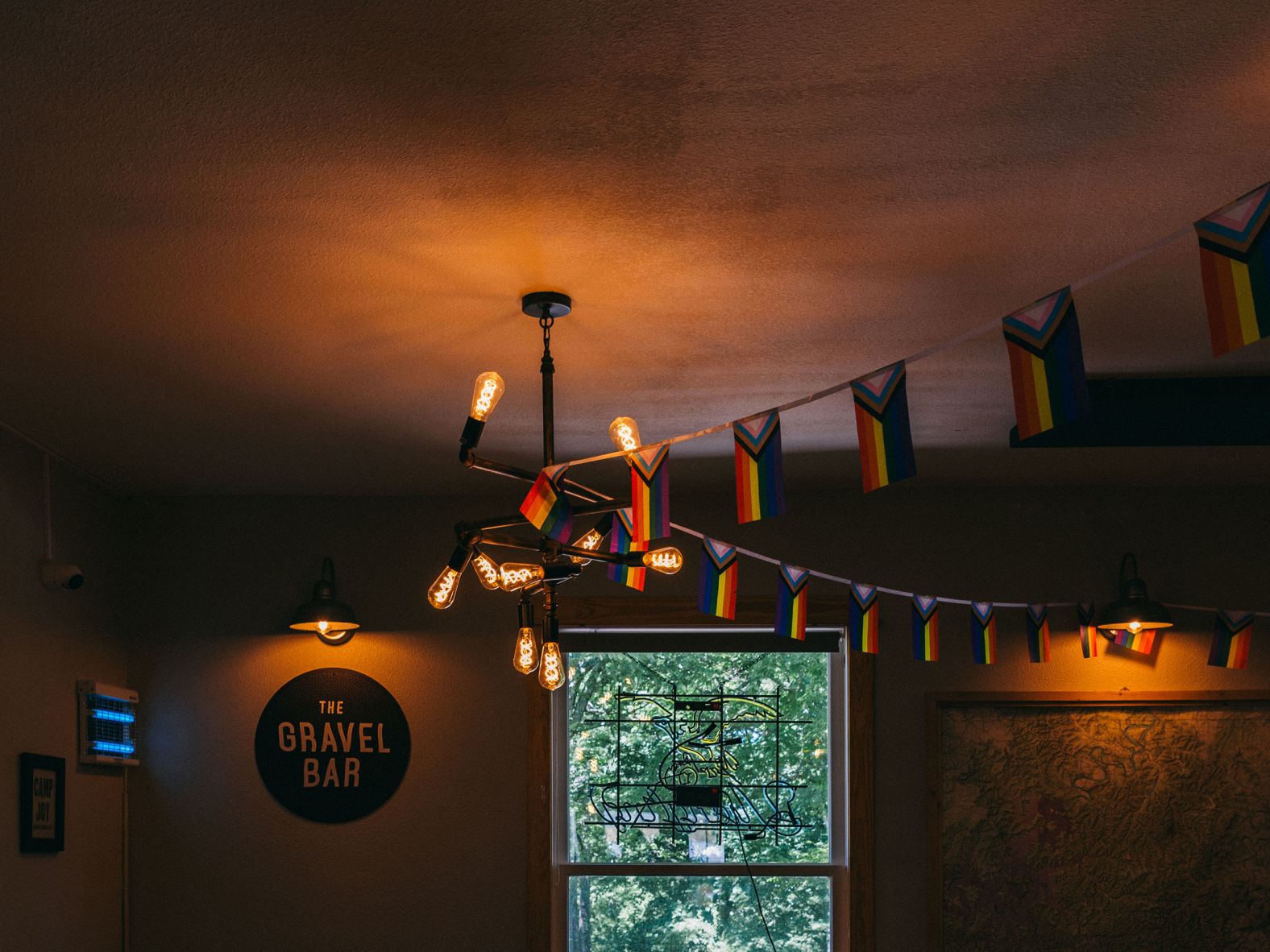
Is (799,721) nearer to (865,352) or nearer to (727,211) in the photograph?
(865,352)

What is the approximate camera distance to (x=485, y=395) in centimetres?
272

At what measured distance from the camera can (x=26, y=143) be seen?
2221 millimetres

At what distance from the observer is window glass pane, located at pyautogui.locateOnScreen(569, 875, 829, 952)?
511 centimetres

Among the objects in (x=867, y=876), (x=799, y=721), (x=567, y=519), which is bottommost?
(x=867, y=876)

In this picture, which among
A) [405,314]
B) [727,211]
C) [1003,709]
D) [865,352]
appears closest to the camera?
[727,211]

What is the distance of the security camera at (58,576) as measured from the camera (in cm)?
445

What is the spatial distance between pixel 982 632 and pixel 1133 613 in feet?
1.99

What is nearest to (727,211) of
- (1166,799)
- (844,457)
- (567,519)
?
(567,519)

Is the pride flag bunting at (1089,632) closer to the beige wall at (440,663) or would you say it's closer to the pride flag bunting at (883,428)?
the beige wall at (440,663)

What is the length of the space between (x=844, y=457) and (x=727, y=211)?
2.36 metres

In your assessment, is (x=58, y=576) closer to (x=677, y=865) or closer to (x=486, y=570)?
(x=486, y=570)

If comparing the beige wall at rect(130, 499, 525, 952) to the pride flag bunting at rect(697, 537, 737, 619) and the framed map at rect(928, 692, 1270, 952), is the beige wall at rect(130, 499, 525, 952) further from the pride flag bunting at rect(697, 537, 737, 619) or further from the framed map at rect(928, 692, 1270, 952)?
the framed map at rect(928, 692, 1270, 952)

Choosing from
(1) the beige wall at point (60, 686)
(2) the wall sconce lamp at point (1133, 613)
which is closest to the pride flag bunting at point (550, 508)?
(1) the beige wall at point (60, 686)

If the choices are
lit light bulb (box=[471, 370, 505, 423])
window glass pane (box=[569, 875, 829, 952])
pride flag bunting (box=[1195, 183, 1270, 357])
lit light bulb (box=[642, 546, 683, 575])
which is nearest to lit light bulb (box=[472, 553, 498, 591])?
lit light bulb (box=[642, 546, 683, 575])
